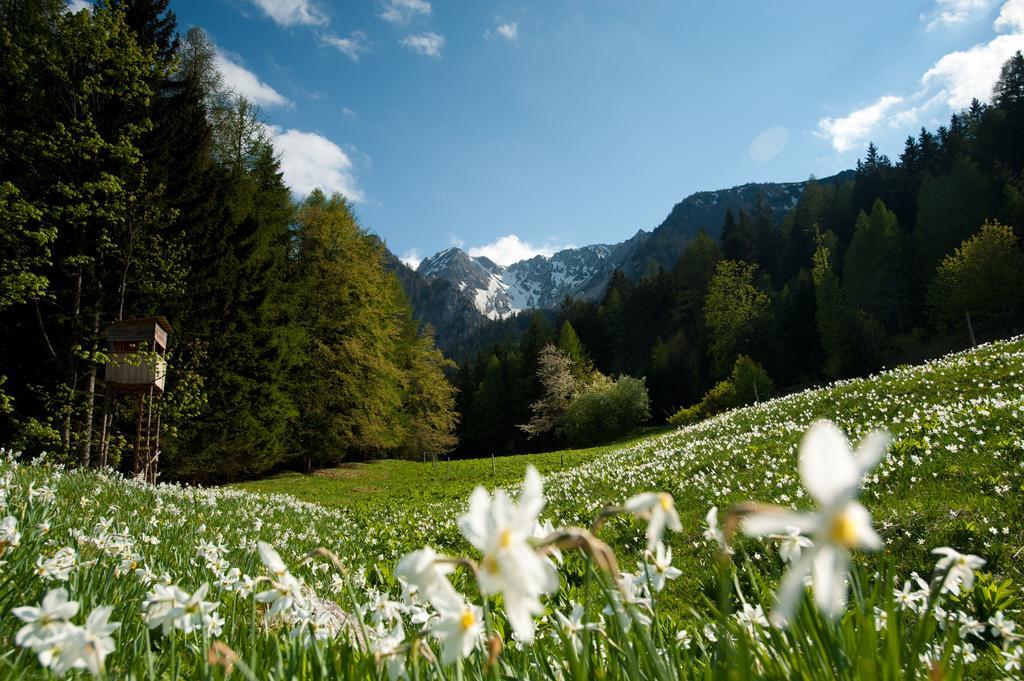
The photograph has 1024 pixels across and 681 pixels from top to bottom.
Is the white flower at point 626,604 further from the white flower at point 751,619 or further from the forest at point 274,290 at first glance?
the forest at point 274,290

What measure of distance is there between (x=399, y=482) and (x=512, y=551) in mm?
27802

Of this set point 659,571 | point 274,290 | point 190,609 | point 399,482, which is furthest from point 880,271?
point 190,609

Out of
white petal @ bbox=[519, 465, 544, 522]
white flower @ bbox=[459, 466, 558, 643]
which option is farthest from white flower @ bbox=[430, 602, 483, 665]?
white petal @ bbox=[519, 465, 544, 522]

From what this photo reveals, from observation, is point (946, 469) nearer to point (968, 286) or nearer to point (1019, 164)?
point (968, 286)

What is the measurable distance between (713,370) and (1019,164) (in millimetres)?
40763

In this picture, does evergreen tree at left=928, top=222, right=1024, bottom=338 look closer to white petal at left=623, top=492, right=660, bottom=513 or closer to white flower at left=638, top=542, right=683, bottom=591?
white flower at left=638, top=542, right=683, bottom=591

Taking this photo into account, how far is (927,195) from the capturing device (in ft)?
189

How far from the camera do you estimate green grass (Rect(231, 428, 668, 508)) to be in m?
20.0

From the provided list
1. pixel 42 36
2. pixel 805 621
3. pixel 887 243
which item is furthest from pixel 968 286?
pixel 42 36

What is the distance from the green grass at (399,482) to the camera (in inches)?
786

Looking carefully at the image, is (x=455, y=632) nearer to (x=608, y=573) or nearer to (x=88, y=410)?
(x=608, y=573)

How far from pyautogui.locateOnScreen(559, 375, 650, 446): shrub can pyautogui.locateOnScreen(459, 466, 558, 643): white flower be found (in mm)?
48384

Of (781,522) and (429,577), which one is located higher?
(781,522)

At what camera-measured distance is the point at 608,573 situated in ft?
4.33
